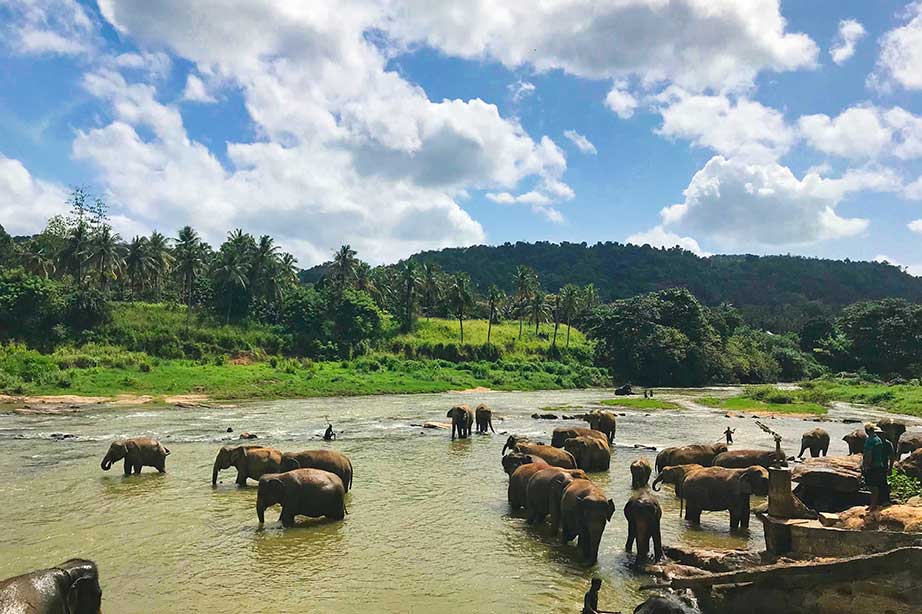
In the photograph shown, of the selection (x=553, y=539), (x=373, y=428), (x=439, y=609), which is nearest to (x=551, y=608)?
(x=439, y=609)

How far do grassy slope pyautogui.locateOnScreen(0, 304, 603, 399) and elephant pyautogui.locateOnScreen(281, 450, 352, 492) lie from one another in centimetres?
3966

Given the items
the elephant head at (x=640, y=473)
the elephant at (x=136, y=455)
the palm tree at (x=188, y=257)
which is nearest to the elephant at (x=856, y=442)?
the elephant head at (x=640, y=473)

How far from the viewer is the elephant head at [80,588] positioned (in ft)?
26.2

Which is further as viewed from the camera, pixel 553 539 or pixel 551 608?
pixel 553 539

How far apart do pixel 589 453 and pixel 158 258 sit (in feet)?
293

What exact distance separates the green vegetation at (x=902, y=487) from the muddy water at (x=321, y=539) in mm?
2806

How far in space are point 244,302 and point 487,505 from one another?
78301 millimetres

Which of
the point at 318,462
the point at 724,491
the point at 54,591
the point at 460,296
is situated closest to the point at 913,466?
the point at 724,491

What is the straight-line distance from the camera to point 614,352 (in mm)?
93938

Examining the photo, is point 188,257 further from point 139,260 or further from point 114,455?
point 114,455

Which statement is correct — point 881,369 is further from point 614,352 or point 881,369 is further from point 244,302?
point 244,302

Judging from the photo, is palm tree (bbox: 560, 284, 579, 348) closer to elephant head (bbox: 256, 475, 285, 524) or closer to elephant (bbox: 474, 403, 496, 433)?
elephant (bbox: 474, 403, 496, 433)

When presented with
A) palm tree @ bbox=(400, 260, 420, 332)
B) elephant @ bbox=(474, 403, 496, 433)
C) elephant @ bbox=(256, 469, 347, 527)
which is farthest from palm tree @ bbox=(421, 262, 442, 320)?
elephant @ bbox=(256, 469, 347, 527)

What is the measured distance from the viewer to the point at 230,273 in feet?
281
